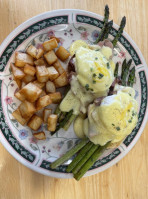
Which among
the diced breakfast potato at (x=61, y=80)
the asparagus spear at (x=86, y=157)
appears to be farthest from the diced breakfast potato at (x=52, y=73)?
the asparagus spear at (x=86, y=157)

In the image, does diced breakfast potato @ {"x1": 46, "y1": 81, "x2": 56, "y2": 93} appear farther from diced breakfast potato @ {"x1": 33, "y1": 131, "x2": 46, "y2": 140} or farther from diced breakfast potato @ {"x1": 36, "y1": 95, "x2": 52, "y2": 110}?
diced breakfast potato @ {"x1": 33, "y1": 131, "x2": 46, "y2": 140}

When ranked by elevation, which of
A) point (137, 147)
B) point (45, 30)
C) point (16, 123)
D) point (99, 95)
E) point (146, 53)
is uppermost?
point (45, 30)

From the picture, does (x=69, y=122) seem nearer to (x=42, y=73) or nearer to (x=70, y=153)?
(x=70, y=153)

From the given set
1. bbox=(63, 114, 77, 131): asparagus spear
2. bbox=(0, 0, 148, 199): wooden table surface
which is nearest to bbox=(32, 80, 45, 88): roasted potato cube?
bbox=(63, 114, 77, 131): asparagus spear

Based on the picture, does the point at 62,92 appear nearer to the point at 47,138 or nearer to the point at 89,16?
the point at 47,138

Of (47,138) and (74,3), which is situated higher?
(74,3)

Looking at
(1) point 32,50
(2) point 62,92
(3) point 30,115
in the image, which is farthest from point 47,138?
(1) point 32,50
